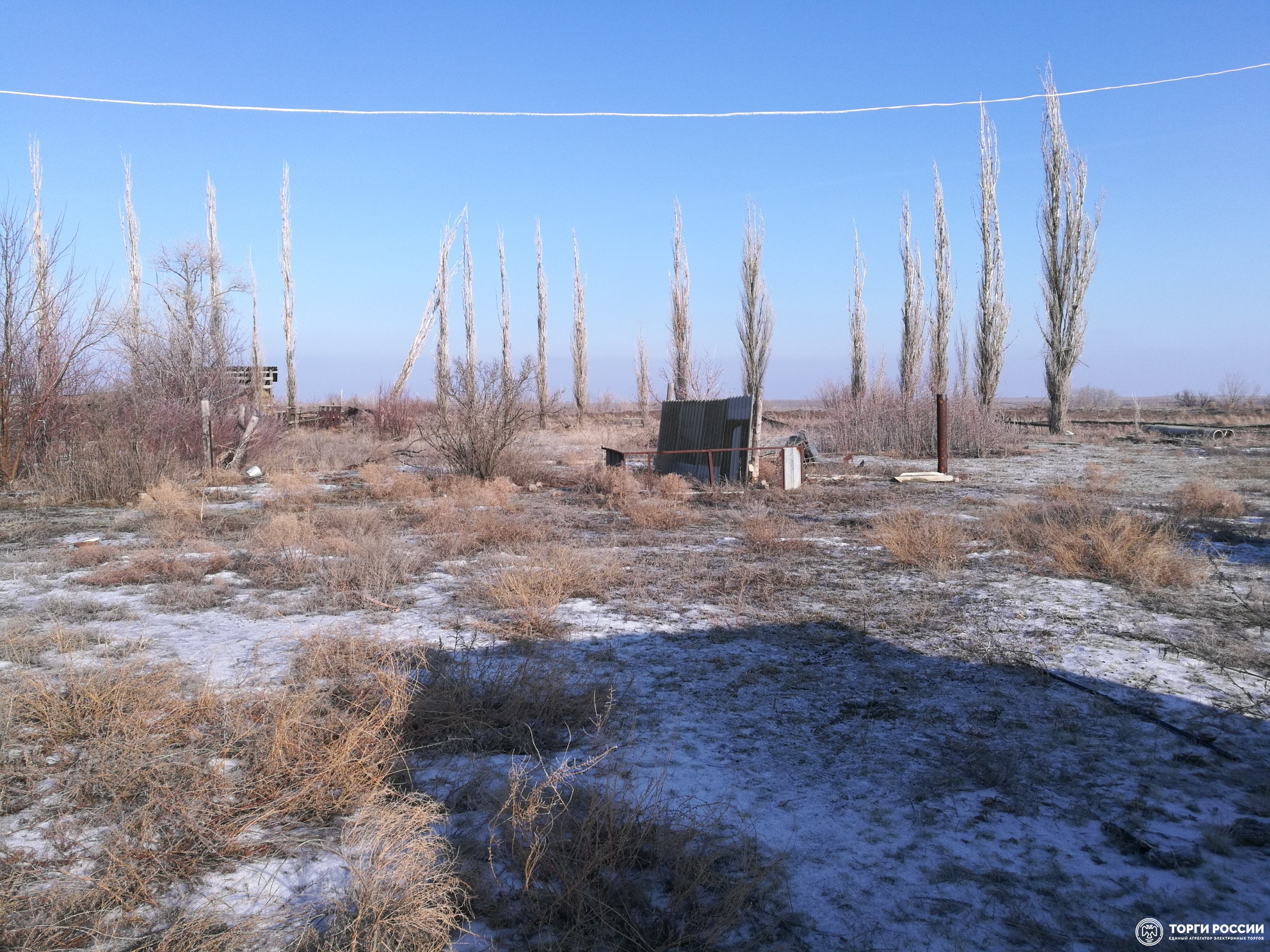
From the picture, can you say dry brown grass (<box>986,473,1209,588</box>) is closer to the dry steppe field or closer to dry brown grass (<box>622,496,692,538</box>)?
the dry steppe field

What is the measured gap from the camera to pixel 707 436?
14828 mm

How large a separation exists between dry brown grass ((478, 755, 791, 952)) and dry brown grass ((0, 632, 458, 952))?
251 millimetres

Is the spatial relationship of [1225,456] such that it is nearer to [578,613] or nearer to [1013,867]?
[578,613]

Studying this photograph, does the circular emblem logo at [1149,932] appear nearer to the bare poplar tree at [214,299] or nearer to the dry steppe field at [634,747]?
the dry steppe field at [634,747]

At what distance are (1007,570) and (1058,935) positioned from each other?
5.35 m

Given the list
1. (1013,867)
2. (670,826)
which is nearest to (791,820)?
(670,826)

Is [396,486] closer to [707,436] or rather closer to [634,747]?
[707,436]

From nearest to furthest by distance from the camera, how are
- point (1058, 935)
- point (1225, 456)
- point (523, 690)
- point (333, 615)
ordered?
point (1058, 935)
point (523, 690)
point (333, 615)
point (1225, 456)

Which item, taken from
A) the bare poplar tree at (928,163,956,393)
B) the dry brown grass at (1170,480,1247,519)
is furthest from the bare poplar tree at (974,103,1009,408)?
the dry brown grass at (1170,480,1247,519)

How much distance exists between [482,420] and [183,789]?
11080 millimetres

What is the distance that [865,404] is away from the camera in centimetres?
2341

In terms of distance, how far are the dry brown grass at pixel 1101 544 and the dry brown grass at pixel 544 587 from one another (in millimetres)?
4284

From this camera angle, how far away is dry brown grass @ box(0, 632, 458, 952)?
7.54 ft

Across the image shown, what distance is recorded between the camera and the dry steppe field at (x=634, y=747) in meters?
2.40
